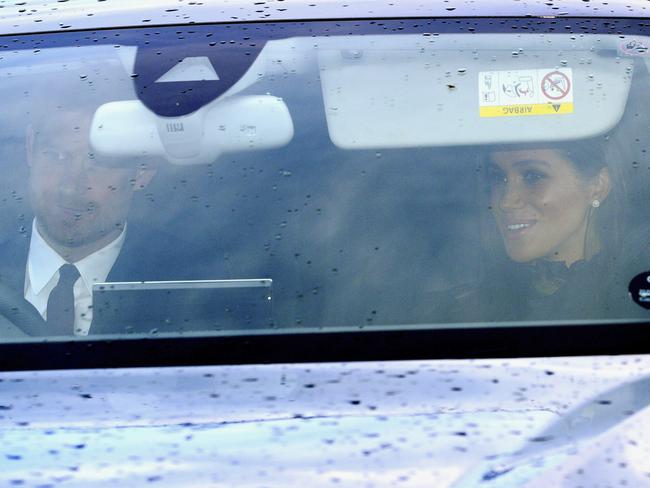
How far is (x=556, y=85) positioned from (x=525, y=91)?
0.07 metres

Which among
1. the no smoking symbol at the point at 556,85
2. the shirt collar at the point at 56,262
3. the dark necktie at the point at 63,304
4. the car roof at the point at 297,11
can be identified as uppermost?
the car roof at the point at 297,11

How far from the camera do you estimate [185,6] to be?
2289 millimetres

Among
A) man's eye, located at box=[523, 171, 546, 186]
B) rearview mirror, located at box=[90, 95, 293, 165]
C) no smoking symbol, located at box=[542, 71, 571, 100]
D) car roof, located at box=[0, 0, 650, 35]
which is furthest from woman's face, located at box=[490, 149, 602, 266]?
rearview mirror, located at box=[90, 95, 293, 165]

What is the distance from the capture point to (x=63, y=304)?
6.71 feet

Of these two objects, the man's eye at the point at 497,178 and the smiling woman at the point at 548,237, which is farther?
the man's eye at the point at 497,178

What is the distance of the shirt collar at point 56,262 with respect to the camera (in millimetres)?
2053

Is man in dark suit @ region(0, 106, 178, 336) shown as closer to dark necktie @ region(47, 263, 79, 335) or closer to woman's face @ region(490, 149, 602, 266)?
dark necktie @ region(47, 263, 79, 335)

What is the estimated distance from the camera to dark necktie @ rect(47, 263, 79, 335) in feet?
6.43

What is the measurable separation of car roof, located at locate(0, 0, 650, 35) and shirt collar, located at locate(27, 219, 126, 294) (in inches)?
19.2

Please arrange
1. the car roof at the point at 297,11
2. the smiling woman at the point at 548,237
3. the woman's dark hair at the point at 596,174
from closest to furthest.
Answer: the smiling woman at the point at 548,237 → the woman's dark hair at the point at 596,174 → the car roof at the point at 297,11

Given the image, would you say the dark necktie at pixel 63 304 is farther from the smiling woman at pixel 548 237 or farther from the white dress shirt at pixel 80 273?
the smiling woman at pixel 548 237

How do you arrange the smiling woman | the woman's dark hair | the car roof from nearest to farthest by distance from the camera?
the smiling woman → the woman's dark hair → the car roof

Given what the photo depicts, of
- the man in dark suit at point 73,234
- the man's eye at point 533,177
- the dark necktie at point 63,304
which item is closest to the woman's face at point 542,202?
the man's eye at point 533,177

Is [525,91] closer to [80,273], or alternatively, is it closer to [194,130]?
[194,130]
